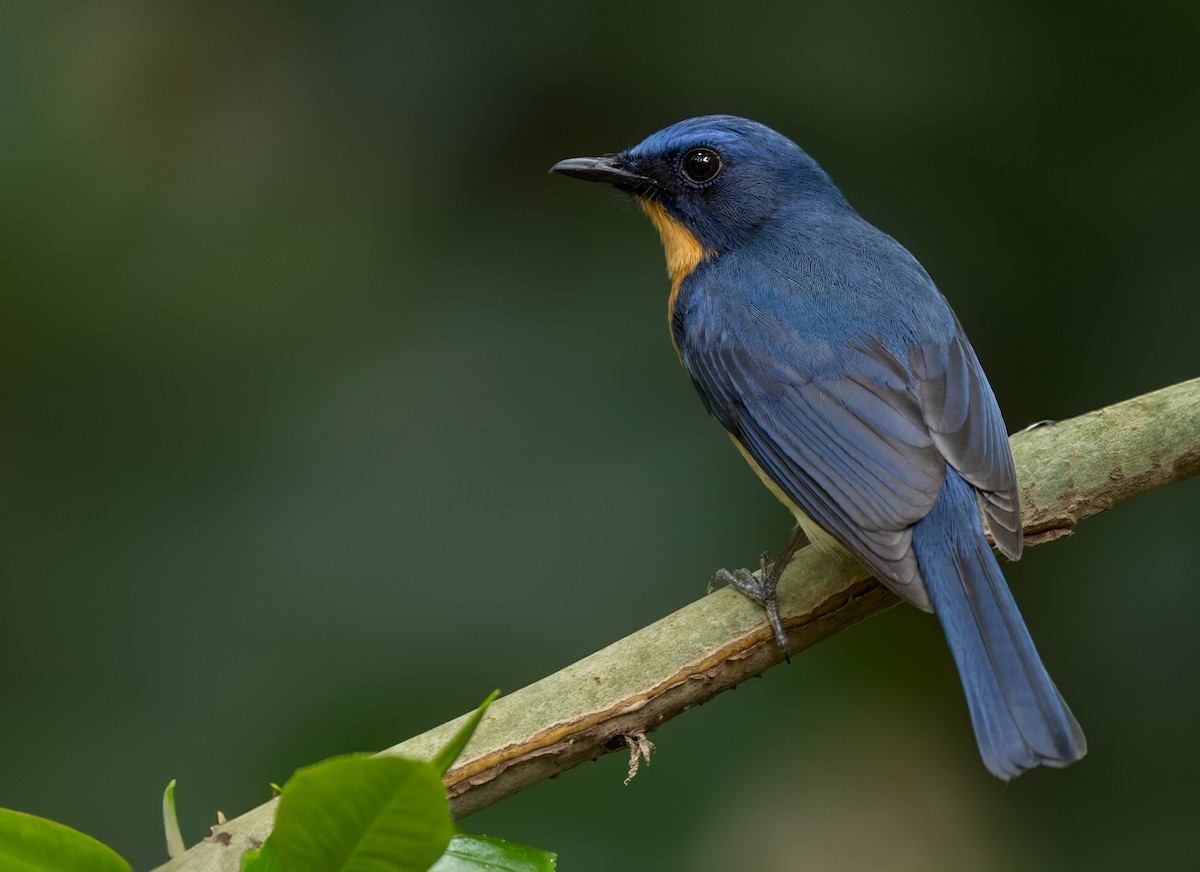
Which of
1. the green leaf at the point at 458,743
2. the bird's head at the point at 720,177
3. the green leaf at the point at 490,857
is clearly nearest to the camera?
the green leaf at the point at 458,743

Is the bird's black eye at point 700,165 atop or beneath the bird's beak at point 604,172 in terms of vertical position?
beneath

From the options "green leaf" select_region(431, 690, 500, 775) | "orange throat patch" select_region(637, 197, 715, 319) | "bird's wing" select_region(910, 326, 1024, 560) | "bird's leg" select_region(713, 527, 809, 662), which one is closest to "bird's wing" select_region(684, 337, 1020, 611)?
"bird's wing" select_region(910, 326, 1024, 560)

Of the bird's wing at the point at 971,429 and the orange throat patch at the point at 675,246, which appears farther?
the orange throat patch at the point at 675,246

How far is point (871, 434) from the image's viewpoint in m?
2.83

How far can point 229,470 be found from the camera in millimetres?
3859

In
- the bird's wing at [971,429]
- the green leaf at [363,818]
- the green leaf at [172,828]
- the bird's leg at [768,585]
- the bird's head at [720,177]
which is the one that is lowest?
the bird's leg at [768,585]

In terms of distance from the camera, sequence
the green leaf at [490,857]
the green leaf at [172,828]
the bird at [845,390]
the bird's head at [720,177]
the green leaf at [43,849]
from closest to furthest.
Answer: the green leaf at [43,849]
the green leaf at [490,857]
the green leaf at [172,828]
the bird at [845,390]
the bird's head at [720,177]

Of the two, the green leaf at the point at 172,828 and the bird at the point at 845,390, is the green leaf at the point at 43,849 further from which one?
the bird at the point at 845,390

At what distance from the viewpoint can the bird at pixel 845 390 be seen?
2.42m

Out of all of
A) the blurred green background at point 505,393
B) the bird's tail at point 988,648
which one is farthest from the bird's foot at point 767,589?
the blurred green background at point 505,393

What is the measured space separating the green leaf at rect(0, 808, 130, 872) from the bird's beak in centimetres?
284

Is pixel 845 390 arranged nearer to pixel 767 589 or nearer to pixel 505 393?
pixel 767 589

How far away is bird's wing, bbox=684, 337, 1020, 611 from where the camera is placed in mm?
2611

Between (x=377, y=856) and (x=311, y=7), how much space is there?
4.00 metres
